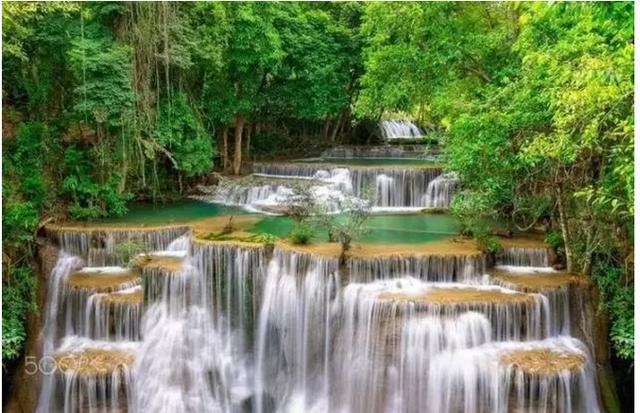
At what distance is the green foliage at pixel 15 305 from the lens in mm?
9950

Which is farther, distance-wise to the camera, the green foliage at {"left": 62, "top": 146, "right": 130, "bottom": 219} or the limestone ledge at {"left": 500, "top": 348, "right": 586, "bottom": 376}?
the green foliage at {"left": 62, "top": 146, "right": 130, "bottom": 219}

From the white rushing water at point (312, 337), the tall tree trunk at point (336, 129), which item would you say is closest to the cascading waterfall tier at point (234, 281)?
the white rushing water at point (312, 337)

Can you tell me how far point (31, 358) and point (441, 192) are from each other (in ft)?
32.5

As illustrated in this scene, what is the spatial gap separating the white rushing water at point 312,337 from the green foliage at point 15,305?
23.1 inches

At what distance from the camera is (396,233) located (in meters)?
13.1

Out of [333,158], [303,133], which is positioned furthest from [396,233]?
[303,133]

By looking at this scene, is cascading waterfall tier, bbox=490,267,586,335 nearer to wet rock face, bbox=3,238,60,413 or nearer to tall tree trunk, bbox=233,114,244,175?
wet rock face, bbox=3,238,60,413

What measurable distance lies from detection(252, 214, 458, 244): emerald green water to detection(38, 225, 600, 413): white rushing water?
152cm

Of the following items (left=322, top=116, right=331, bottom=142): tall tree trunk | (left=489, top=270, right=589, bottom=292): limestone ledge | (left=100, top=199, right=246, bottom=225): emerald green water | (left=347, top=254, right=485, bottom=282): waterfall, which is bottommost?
(left=489, top=270, right=589, bottom=292): limestone ledge

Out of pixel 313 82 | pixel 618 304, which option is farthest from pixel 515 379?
pixel 313 82

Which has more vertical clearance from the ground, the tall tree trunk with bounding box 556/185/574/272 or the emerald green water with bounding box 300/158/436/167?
the emerald green water with bounding box 300/158/436/167

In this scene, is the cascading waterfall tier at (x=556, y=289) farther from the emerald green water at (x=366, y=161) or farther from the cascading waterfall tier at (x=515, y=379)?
the emerald green water at (x=366, y=161)

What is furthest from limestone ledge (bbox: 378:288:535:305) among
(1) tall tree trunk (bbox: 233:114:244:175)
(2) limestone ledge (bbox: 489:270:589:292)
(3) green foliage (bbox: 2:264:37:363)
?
(1) tall tree trunk (bbox: 233:114:244:175)

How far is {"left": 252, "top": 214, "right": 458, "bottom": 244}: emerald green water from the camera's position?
41.0 feet
